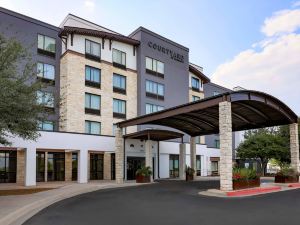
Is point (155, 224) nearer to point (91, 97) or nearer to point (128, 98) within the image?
point (91, 97)

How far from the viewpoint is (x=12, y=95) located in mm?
14805

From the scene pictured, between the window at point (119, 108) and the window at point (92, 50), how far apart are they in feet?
16.8

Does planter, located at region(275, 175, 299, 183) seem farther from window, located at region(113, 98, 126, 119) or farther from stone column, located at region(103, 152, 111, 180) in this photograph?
window, located at region(113, 98, 126, 119)

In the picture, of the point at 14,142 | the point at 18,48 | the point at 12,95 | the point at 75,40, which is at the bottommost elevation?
the point at 14,142

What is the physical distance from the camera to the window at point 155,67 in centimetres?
4119

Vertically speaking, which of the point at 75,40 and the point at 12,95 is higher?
the point at 75,40

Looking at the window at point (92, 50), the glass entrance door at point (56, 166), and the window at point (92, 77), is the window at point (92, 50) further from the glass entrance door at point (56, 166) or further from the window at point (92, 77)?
the glass entrance door at point (56, 166)

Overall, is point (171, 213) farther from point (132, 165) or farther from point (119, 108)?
point (119, 108)

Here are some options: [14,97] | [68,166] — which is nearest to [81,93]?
[68,166]

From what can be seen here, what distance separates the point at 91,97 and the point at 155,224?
87.2 ft

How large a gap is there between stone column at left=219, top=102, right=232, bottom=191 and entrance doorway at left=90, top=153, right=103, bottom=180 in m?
17.7

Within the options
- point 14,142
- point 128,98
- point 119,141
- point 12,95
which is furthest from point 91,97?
point 12,95

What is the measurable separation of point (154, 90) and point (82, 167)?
49.8ft

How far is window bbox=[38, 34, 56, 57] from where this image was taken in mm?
34931
